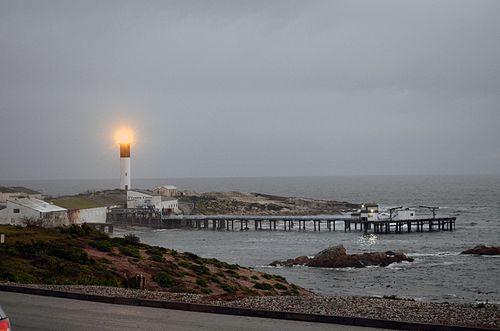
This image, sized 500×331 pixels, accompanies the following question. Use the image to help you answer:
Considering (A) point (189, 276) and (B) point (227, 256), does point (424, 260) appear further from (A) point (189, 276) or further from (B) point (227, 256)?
(A) point (189, 276)

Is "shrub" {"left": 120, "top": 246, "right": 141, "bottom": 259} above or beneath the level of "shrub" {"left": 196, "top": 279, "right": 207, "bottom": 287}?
above

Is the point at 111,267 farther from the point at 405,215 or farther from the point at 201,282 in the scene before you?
the point at 405,215

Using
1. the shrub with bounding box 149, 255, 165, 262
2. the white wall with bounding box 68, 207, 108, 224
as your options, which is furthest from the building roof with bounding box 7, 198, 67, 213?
the shrub with bounding box 149, 255, 165, 262

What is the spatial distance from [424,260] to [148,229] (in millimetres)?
43654

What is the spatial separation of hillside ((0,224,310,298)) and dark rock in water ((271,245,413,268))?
15.8m

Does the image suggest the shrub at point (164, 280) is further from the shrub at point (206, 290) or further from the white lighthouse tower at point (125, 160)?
the white lighthouse tower at point (125, 160)

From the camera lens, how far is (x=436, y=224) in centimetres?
8500

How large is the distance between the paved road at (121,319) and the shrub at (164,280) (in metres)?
8.93

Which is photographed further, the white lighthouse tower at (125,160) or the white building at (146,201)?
the white lighthouse tower at (125,160)

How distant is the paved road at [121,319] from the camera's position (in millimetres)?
13133

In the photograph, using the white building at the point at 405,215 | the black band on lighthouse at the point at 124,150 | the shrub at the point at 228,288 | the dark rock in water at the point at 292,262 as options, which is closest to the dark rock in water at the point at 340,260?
the dark rock in water at the point at 292,262

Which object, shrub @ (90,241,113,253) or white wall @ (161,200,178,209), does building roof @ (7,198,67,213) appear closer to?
white wall @ (161,200,178,209)

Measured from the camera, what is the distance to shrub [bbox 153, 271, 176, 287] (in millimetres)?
25070

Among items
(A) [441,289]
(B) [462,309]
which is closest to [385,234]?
(A) [441,289]
